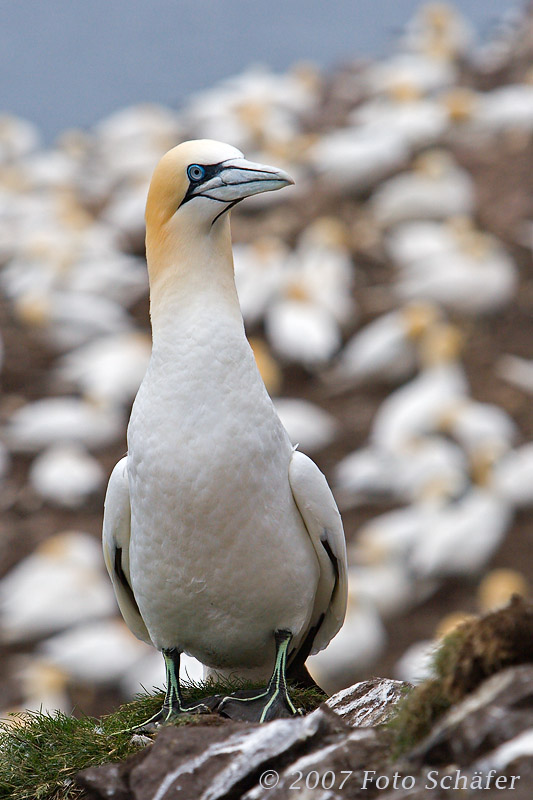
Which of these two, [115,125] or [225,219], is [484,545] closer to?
[225,219]

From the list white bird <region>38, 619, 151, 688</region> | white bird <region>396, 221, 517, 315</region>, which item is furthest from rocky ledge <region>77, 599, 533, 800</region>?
white bird <region>396, 221, 517, 315</region>

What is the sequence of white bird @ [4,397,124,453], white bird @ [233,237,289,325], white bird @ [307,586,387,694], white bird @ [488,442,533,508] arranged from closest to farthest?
white bird @ [307,586,387,694]
white bird @ [488,442,533,508]
white bird @ [4,397,124,453]
white bird @ [233,237,289,325]

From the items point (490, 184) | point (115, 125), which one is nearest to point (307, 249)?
point (490, 184)

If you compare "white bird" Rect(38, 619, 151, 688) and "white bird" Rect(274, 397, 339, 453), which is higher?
"white bird" Rect(274, 397, 339, 453)

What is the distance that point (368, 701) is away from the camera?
3873 mm

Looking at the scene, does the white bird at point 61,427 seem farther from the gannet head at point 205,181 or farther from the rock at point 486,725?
the rock at point 486,725

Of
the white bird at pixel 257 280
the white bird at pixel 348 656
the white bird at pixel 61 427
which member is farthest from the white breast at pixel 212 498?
the white bird at pixel 257 280

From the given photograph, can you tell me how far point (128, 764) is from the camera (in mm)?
3225

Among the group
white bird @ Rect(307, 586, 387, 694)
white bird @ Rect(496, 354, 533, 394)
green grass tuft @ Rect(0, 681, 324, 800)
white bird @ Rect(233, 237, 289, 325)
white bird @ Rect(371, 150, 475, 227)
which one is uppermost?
white bird @ Rect(371, 150, 475, 227)

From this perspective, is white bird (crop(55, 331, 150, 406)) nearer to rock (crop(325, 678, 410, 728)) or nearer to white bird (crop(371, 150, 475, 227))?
white bird (crop(371, 150, 475, 227))

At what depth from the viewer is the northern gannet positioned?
3.80m

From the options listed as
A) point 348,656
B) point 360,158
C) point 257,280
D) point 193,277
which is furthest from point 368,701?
point 360,158

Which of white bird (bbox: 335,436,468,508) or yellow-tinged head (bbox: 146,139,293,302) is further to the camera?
white bird (bbox: 335,436,468,508)

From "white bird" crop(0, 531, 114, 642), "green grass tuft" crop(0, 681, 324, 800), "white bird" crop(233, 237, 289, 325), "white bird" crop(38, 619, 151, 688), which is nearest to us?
"green grass tuft" crop(0, 681, 324, 800)
